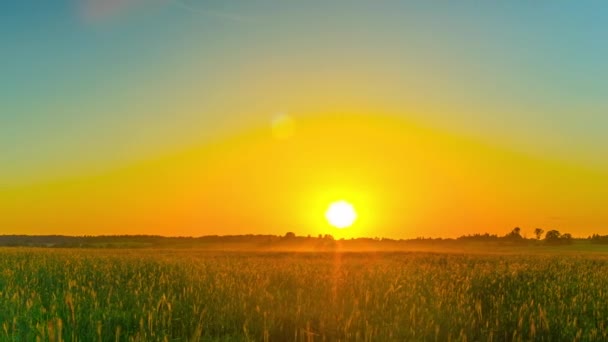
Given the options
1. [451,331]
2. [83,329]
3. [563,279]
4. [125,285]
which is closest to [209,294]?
[125,285]

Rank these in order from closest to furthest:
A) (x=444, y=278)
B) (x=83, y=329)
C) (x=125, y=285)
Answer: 1. (x=83, y=329)
2. (x=125, y=285)
3. (x=444, y=278)

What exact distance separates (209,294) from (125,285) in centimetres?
196

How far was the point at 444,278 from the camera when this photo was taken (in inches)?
459

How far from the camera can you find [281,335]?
6684 millimetres

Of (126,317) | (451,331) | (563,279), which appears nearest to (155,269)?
(126,317)

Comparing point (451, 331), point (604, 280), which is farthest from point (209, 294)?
point (604, 280)

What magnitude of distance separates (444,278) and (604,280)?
4472 millimetres

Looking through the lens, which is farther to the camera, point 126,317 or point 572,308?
point 572,308

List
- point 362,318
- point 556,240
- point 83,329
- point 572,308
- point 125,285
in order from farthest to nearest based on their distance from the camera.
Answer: point 556,240
point 125,285
point 572,308
point 362,318
point 83,329

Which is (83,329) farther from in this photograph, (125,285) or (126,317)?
(125,285)

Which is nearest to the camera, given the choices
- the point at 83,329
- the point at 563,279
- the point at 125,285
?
the point at 83,329

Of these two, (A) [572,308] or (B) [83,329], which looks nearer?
(B) [83,329]

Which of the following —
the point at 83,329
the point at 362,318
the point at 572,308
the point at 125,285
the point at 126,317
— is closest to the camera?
the point at 83,329

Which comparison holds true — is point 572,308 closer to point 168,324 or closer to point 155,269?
point 168,324
